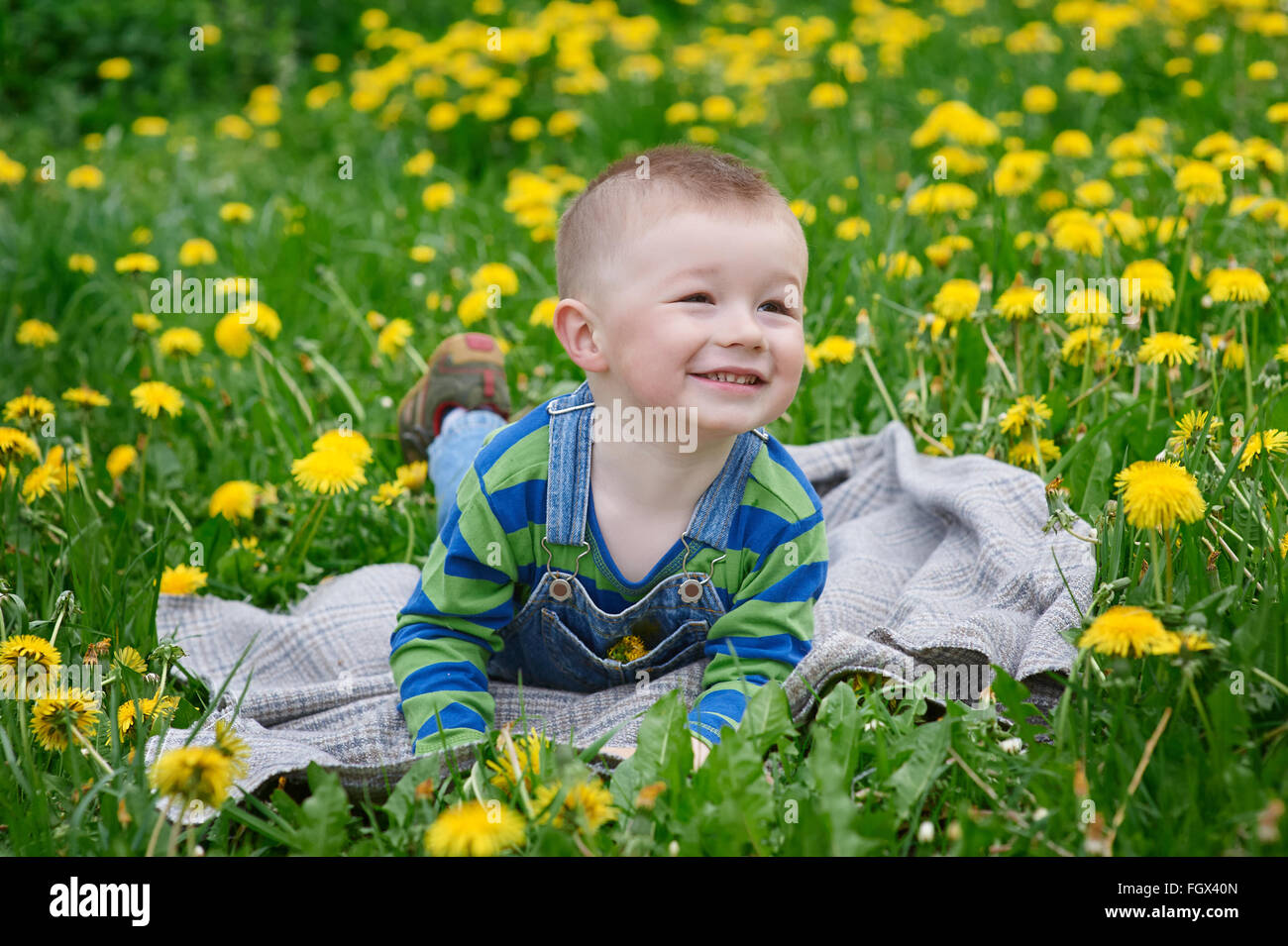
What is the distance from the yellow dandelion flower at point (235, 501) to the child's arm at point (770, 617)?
3.33 feet

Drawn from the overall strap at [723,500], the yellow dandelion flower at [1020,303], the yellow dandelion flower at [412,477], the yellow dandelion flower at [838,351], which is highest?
the yellow dandelion flower at [1020,303]

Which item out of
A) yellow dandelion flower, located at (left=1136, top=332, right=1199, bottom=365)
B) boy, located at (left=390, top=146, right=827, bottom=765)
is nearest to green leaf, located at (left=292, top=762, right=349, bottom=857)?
boy, located at (left=390, top=146, right=827, bottom=765)

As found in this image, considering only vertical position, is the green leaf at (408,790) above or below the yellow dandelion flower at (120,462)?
below

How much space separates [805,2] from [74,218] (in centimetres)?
371

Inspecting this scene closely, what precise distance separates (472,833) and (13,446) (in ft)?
4.15

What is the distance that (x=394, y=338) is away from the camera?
2779 millimetres

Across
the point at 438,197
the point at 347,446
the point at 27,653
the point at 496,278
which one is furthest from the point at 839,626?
the point at 438,197

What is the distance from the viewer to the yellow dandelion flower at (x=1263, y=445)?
68.1 inches

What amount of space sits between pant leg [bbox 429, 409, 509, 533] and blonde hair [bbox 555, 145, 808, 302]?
26.1 inches

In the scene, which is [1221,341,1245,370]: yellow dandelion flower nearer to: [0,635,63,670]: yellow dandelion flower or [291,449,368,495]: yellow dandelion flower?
[291,449,368,495]: yellow dandelion flower

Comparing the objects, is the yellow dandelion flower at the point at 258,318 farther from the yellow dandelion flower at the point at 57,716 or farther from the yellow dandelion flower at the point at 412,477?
the yellow dandelion flower at the point at 57,716

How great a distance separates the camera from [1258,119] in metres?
3.84

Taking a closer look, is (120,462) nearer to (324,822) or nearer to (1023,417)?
(324,822)

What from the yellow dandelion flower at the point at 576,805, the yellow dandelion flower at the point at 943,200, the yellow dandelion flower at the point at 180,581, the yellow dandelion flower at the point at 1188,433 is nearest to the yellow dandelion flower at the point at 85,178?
the yellow dandelion flower at the point at 180,581
